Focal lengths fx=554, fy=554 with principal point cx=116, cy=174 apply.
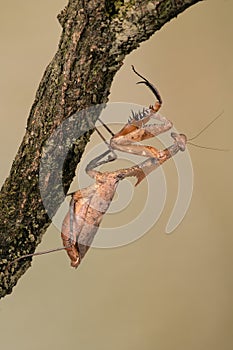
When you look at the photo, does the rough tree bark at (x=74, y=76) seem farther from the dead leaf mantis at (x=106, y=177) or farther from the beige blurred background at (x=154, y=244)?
the beige blurred background at (x=154, y=244)

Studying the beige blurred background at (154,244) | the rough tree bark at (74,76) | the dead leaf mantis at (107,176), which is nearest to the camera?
the rough tree bark at (74,76)

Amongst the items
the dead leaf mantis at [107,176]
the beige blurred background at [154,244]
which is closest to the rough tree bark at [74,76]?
the dead leaf mantis at [107,176]

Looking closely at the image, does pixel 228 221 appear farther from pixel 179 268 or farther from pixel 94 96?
pixel 94 96

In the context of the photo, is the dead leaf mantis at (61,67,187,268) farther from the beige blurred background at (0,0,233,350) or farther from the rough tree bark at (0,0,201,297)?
the beige blurred background at (0,0,233,350)

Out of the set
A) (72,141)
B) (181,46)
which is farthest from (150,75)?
(72,141)

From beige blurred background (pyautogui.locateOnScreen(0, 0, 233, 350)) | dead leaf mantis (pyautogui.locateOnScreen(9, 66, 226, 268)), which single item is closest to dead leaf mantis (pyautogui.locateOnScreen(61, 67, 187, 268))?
dead leaf mantis (pyautogui.locateOnScreen(9, 66, 226, 268))
